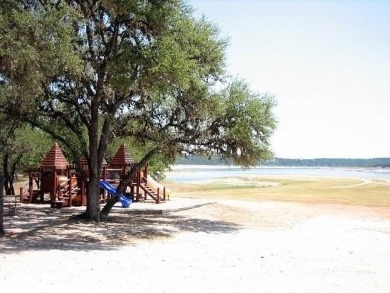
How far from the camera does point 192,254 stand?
14.9 metres

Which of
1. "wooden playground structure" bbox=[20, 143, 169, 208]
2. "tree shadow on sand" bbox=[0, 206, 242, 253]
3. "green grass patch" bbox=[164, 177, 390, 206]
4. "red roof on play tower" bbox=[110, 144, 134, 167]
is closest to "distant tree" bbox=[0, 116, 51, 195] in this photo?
"wooden playground structure" bbox=[20, 143, 169, 208]

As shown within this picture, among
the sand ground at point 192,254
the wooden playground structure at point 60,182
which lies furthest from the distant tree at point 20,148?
the sand ground at point 192,254

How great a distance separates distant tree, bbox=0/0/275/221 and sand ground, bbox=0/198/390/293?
140 inches

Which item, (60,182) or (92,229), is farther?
(60,182)

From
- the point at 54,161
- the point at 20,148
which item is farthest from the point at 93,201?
the point at 20,148

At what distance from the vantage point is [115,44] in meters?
20.4

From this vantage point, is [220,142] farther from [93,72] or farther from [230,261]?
[230,261]

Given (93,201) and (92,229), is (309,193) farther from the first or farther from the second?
(92,229)

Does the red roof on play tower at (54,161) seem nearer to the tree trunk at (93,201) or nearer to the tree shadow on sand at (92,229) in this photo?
the tree shadow on sand at (92,229)

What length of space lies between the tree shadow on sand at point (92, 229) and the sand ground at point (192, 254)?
0.04 meters

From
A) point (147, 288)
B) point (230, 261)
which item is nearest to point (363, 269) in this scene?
point (230, 261)

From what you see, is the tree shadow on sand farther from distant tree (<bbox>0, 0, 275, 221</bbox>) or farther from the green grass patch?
the green grass patch

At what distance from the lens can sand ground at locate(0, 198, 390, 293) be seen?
10.8m

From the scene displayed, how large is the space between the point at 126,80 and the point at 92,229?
6217mm
